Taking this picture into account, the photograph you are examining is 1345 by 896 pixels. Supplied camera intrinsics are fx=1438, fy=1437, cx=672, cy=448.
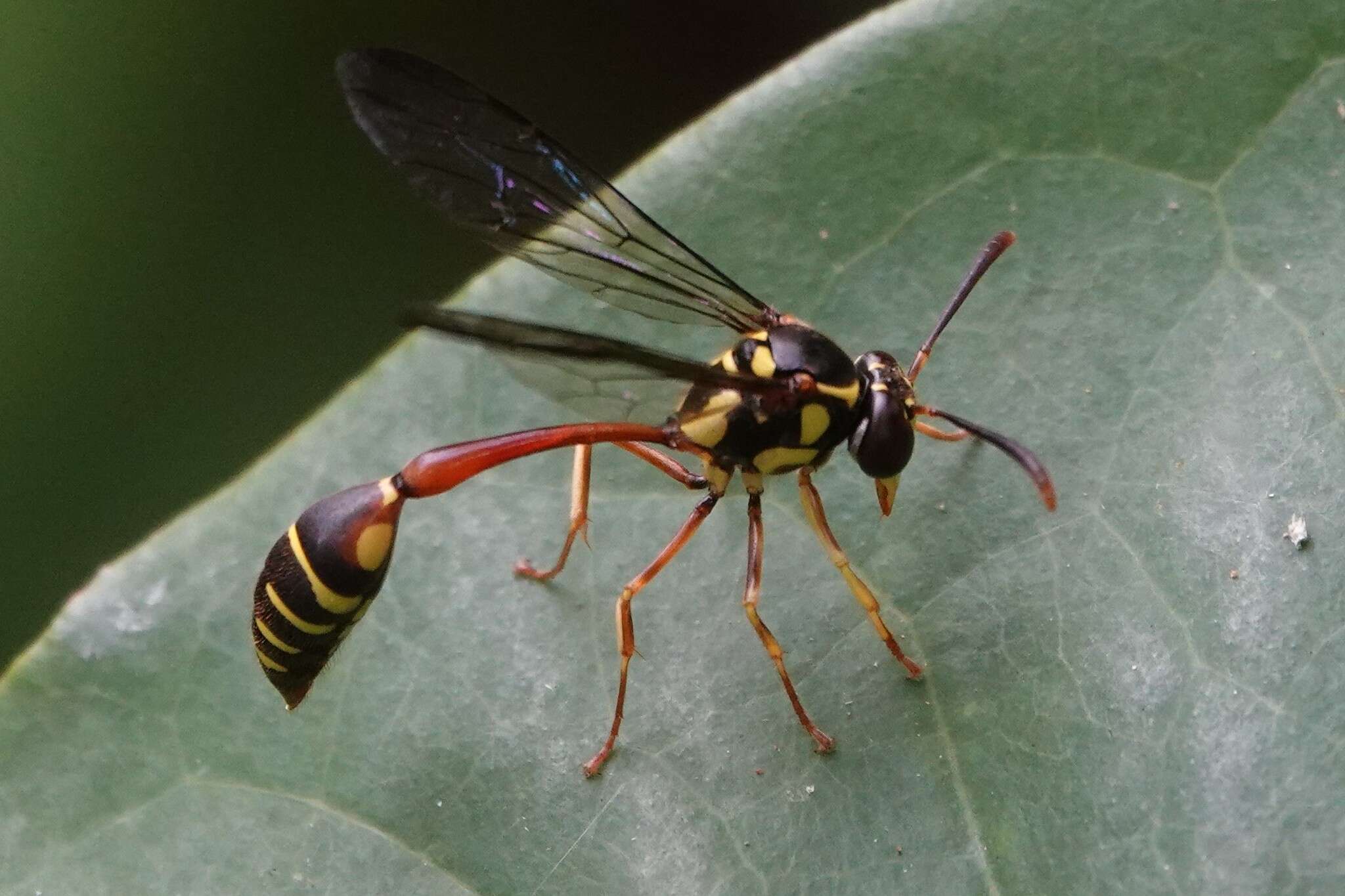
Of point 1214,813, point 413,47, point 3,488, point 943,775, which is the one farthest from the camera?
point 413,47

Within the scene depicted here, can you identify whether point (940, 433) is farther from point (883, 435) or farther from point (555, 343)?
point (555, 343)

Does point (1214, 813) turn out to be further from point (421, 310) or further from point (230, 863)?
point (230, 863)

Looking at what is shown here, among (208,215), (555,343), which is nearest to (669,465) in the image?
(555,343)

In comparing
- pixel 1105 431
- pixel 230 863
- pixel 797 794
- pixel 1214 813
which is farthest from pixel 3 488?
pixel 1214 813

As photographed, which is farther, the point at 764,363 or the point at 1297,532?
the point at 764,363

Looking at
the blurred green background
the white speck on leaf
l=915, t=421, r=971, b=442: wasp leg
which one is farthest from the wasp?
the blurred green background

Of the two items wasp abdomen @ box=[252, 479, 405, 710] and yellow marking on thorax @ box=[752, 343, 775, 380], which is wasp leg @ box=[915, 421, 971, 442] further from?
wasp abdomen @ box=[252, 479, 405, 710]

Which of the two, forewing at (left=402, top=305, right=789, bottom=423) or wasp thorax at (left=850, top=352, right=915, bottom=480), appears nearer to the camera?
forewing at (left=402, top=305, right=789, bottom=423)
